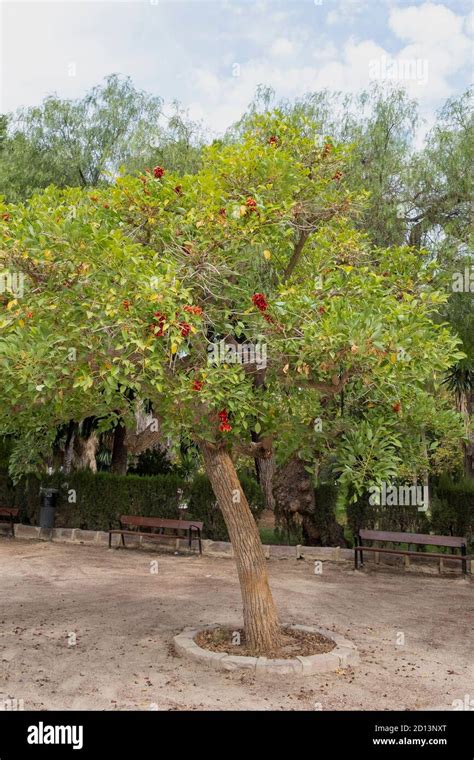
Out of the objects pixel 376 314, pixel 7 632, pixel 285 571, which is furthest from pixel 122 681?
pixel 285 571

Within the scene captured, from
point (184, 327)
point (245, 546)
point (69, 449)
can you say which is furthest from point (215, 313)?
point (69, 449)

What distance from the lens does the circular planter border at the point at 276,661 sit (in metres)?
6.70

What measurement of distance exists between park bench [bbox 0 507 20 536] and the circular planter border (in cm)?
1064

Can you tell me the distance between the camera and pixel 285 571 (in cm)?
1284

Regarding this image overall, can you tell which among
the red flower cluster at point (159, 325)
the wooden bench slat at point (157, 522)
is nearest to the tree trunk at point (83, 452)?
the wooden bench slat at point (157, 522)

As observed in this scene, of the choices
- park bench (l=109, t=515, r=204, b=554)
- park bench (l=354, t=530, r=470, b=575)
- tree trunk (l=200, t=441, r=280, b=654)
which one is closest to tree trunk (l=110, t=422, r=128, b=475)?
park bench (l=109, t=515, r=204, b=554)

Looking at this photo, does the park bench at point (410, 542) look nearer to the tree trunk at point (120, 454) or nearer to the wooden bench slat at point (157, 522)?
the wooden bench slat at point (157, 522)

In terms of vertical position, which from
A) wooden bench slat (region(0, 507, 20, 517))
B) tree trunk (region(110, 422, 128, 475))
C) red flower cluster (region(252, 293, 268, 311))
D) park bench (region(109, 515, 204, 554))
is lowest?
park bench (region(109, 515, 204, 554))

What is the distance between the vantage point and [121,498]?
16.6m

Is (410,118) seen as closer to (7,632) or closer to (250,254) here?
(250,254)

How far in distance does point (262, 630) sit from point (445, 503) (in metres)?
7.84

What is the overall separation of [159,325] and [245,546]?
3263 mm

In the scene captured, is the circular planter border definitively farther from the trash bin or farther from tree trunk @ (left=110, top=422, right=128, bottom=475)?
tree trunk @ (left=110, top=422, right=128, bottom=475)

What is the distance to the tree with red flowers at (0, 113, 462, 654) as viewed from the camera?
532cm
